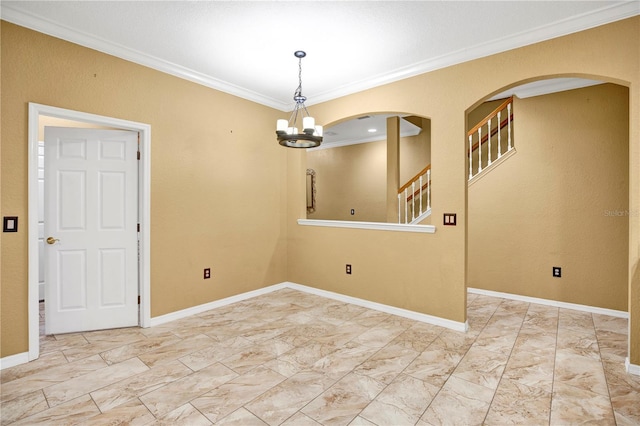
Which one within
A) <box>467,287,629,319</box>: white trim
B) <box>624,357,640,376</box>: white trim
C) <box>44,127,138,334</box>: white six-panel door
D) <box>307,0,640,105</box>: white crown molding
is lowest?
<box>624,357,640,376</box>: white trim

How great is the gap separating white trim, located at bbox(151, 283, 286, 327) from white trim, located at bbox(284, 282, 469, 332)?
1.40ft

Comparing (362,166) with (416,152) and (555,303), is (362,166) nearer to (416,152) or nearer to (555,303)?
(416,152)

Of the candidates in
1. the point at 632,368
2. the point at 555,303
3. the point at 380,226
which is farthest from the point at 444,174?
the point at 555,303

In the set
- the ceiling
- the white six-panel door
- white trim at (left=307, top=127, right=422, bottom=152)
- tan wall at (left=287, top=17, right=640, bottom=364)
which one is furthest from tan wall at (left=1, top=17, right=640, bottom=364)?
white trim at (left=307, top=127, right=422, bottom=152)

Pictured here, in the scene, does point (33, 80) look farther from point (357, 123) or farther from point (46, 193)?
point (357, 123)

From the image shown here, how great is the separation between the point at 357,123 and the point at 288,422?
574 cm

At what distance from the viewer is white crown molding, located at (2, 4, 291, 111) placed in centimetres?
264

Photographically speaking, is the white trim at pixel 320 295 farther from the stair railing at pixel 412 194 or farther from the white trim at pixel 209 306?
the stair railing at pixel 412 194

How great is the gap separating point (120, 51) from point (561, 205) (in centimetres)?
541

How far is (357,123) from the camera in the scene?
6625 mm

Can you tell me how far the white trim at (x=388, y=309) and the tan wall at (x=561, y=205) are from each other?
161cm

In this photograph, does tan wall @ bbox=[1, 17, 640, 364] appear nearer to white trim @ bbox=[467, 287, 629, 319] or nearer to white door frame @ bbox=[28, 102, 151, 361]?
white door frame @ bbox=[28, 102, 151, 361]

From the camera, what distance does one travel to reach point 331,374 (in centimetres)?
247

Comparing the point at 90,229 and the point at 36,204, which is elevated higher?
the point at 36,204
